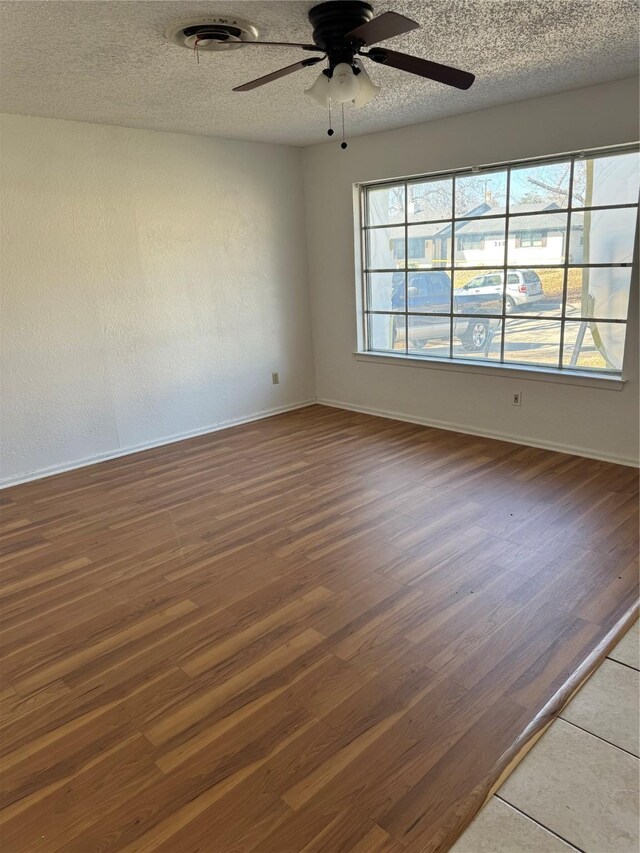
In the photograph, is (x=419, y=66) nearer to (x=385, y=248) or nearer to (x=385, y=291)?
(x=385, y=248)

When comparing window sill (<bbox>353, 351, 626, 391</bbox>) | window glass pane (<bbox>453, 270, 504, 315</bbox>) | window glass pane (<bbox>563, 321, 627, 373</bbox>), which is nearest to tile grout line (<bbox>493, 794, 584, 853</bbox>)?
window sill (<bbox>353, 351, 626, 391</bbox>)

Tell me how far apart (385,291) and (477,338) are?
3.44 ft

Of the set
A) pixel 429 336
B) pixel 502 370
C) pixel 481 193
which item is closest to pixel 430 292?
pixel 429 336

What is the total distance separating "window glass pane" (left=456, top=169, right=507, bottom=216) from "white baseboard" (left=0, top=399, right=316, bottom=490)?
2.45 meters

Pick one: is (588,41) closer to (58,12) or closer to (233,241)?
(58,12)

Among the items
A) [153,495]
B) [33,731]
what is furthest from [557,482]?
[33,731]

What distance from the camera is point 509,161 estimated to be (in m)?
4.12

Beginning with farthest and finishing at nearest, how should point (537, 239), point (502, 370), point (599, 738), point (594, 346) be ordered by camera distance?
point (502, 370), point (537, 239), point (594, 346), point (599, 738)

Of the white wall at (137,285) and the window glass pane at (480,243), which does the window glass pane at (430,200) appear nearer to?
the window glass pane at (480,243)

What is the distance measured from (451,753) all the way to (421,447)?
9.55ft

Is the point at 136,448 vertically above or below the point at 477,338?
below

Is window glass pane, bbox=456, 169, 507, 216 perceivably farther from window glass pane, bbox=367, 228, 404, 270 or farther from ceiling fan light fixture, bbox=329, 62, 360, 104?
ceiling fan light fixture, bbox=329, 62, 360, 104

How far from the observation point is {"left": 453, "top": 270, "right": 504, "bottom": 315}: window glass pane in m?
4.46

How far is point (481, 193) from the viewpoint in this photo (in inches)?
173
